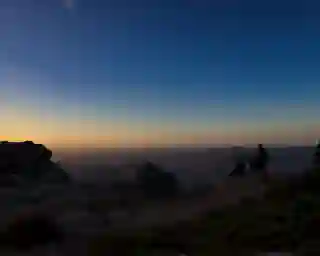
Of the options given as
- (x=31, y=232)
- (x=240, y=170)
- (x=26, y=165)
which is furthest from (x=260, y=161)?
(x=31, y=232)

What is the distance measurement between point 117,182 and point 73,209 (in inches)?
238

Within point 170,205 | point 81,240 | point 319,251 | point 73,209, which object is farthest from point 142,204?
point 319,251

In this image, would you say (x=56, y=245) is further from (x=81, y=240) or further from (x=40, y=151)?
(x=40, y=151)

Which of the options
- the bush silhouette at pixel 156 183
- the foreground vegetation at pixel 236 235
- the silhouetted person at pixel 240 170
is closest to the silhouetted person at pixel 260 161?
the silhouetted person at pixel 240 170

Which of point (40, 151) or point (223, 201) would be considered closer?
point (223, 201)

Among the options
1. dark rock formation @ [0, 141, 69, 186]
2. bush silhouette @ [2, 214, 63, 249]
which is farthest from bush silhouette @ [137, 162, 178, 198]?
bush silhouette @ [2, 214, 63, 249]

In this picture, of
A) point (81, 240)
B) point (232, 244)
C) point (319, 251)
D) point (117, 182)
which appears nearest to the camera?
point (319, 251)

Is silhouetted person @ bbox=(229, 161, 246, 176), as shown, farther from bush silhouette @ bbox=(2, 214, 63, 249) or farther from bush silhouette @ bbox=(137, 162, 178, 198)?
bush silhouette @ bbox=(2, 214, 63, 249)

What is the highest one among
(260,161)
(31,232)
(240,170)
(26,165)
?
(260,161)

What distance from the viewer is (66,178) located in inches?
941

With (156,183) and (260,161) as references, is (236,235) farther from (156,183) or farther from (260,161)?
(260,161)

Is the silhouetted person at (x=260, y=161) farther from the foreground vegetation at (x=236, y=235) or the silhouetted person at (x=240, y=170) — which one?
the foreground vegetation at (x=236, y=235)

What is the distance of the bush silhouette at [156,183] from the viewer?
785 inches

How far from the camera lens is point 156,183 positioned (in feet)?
67.3
